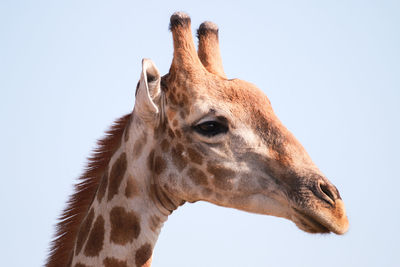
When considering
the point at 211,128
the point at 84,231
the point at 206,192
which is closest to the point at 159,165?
the point at 206,192

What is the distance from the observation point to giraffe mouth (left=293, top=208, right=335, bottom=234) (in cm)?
610

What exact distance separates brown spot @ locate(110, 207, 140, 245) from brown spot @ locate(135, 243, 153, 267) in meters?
0.17

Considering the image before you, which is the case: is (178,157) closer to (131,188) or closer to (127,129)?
(131,188)

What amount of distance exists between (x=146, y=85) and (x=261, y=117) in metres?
1.44

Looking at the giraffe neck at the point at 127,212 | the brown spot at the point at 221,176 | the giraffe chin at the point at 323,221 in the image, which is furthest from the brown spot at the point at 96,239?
the giraffe chin at the point at 323,221

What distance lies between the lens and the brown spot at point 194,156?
672 cm

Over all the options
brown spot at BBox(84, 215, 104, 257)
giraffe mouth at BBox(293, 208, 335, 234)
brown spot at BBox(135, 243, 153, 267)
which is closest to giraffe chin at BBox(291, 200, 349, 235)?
giraffe mouth at BBox(293, 208, 335, 234)

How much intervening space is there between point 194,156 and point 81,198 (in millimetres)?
1698

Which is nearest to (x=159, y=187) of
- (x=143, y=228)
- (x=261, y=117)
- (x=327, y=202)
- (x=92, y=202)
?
(x=143, y=228)

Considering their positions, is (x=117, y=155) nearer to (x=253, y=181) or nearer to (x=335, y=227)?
(x=253, y=181)

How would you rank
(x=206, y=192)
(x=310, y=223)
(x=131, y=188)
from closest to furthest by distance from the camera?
(x=310, y=223) < (x=206, y=192) < (x=131, y=188)

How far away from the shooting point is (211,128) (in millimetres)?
6789

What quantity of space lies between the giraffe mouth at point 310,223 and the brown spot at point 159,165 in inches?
66.4

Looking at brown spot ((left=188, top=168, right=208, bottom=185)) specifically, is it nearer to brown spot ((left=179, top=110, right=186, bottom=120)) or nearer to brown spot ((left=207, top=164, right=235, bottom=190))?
brown spot ((left=207, top=164, right=235, bottom=190))
